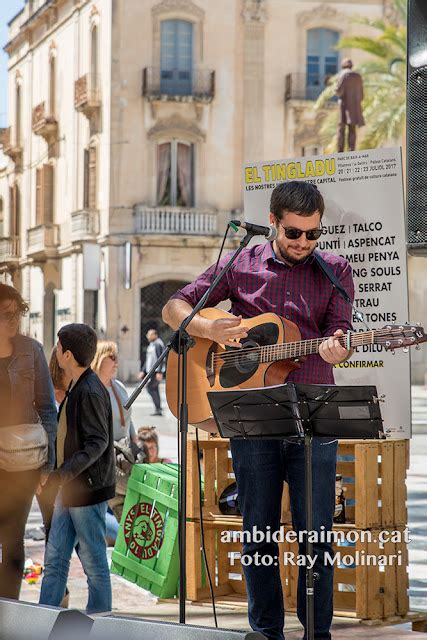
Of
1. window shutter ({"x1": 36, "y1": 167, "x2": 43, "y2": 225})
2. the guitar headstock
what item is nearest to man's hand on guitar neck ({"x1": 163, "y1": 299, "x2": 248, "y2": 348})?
the guitar headstock

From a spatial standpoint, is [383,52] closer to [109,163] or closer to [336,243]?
[109,163]

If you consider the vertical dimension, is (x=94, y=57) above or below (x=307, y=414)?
above

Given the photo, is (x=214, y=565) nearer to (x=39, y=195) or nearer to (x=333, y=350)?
(x=333, y=350)

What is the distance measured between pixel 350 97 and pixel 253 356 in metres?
30.7

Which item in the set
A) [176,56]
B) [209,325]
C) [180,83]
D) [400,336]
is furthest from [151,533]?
[176,56]

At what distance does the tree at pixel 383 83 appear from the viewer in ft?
112

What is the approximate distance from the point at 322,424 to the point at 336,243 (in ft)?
7.46

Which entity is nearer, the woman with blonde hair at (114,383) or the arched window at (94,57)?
the woman with blonde hair at (114,383)

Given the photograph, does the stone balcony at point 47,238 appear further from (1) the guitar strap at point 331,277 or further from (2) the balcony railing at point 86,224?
(1) the guitar strap at point 331,277

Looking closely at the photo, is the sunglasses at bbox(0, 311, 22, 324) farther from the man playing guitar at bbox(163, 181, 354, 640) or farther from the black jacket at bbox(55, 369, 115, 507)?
the black jacket at bbox(55, 369, 115, 507)

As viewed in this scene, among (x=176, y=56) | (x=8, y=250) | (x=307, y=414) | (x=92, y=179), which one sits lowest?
(x=307, y=414)

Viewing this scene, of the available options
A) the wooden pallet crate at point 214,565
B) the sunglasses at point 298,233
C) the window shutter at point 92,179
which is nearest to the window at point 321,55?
the window shutter at point 92,179

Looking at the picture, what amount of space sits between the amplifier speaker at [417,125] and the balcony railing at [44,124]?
4244 cm

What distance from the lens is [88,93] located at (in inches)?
1618
